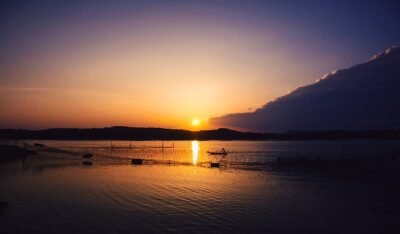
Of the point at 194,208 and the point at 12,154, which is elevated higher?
the point at 194,208

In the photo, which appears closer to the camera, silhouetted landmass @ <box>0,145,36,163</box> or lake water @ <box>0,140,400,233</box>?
lake water @ <box>0,140,400,233</box>

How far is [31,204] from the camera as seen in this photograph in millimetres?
19062

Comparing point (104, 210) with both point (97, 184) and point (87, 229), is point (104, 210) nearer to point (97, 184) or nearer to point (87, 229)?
point (87, 229)

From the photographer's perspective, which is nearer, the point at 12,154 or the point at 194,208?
the point at 194,208

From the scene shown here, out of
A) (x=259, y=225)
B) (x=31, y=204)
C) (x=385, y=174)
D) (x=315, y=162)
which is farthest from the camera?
(x=315, y=162)

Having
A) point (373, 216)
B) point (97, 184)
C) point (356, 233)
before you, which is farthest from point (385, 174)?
point (97, 184)

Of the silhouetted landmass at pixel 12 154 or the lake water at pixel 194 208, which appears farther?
the silhouetted landmass at pixel 12 154

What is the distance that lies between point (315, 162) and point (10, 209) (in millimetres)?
47104

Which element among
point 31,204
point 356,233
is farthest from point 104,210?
point 356,233

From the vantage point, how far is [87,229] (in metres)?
13.9

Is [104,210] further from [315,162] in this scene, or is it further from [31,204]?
[315,162]

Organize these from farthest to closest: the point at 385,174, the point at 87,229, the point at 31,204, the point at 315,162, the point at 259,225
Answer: the point at 315,162, the point at 385,174, the point at 31,204, the point at 259,225, the point at 87,229

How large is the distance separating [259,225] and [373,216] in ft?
27.2

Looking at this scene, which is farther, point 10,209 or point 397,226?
point 10,209
